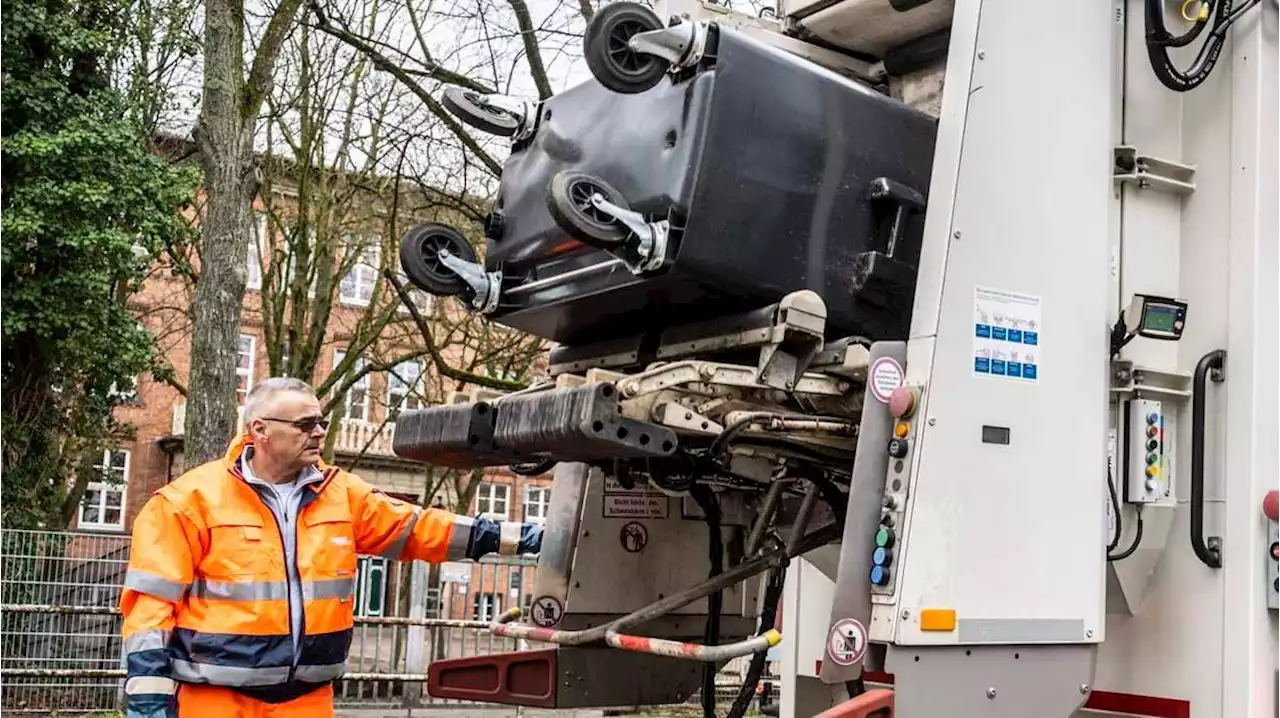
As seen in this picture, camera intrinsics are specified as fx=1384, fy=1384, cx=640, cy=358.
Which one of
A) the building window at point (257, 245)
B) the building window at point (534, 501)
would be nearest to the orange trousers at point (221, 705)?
the building window at point (257, 245)

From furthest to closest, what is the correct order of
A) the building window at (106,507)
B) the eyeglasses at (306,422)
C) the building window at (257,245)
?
the building window at (106,507), the building window at (257,245), the eyeglasses at (306,422)

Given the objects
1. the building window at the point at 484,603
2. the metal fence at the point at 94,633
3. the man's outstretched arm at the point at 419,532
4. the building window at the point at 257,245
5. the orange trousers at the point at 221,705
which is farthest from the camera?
the building window at the point at 257,245

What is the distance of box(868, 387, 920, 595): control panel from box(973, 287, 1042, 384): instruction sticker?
21 cm

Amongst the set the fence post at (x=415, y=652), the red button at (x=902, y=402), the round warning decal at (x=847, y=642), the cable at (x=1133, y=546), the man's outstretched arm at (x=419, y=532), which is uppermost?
the red button at (x=902, y=402)

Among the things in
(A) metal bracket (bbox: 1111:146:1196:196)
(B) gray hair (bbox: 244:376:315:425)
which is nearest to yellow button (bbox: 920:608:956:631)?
(A) metal bracket (bbox: 1111:146:1196:196)

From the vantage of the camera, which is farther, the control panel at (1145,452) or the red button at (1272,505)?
the control panel at (1145,452)

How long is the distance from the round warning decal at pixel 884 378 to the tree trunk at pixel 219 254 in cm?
791

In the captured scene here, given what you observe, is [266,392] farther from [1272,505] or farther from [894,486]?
[1272,505]

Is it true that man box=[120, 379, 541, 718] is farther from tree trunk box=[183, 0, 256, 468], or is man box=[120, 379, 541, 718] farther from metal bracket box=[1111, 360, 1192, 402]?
tree trunk box=[183, 0, 256, 468]

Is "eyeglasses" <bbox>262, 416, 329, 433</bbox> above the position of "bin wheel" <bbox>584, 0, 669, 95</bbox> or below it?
below

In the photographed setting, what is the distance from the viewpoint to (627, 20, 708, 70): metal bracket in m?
3.37

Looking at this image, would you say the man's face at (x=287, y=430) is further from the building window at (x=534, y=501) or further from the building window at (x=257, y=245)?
the building window at (x=534, y=501)

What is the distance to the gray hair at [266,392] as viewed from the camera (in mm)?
3945

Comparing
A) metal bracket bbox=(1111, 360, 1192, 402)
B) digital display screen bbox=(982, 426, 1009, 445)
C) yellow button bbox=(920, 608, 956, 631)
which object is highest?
metal bracket bbox=(1111, 360, 1192, 402)
